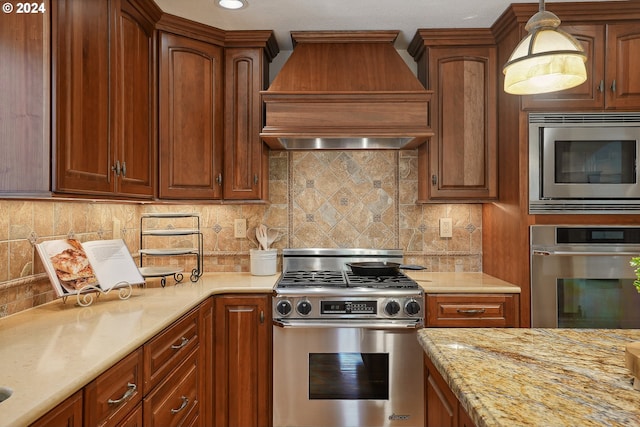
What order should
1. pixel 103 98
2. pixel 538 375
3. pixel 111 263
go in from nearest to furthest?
pixel 538 375, pixel 103 98, pixel 111 263

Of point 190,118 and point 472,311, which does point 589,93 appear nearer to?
point 472,311

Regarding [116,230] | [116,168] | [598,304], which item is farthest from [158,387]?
[598,304]

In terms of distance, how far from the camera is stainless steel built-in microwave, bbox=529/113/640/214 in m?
2.26

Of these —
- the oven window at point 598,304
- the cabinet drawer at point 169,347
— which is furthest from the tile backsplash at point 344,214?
the cabinet drawer at point 169,347

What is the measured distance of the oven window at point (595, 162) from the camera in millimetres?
2262

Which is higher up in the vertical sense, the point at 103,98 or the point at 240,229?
the point at 103,98

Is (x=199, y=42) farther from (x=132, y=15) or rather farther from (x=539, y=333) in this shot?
(x=539, y=333)

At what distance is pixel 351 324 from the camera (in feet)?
7.52

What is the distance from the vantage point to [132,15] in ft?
6.88

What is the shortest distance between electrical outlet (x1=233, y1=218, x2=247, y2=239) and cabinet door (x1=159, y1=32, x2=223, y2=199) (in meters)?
0.37

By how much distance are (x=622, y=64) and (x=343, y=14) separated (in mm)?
1605

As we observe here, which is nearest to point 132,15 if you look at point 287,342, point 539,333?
point 287,342

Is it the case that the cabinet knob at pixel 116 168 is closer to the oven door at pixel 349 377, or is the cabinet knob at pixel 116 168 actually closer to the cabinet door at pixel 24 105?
the cabinet door at pixel 24 105

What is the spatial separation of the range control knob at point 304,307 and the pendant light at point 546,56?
152cm
